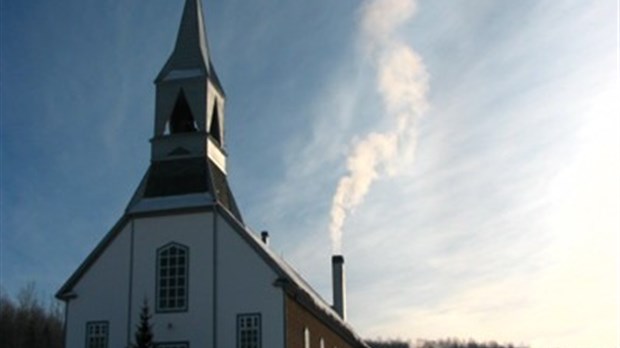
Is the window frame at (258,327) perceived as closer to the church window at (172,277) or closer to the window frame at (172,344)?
the window frame at (172,344)

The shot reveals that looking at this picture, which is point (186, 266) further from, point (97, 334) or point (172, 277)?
point (97, 334)

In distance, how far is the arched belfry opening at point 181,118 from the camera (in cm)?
3275

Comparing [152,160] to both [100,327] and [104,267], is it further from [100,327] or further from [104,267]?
[100,327]

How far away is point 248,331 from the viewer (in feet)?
92.4

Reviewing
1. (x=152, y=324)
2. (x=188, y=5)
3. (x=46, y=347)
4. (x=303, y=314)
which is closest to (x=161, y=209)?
(x=152, y=324)

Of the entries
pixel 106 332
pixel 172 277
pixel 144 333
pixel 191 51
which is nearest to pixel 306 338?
pixel 172 277

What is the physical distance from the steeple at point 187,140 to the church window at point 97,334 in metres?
4.25

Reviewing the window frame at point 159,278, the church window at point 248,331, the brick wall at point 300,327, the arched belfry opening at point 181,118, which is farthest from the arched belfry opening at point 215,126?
the church window at point 248,331

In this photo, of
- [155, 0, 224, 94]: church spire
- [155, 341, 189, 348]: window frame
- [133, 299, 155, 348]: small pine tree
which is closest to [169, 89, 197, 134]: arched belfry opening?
[155, 0, 224, 94]: church spire

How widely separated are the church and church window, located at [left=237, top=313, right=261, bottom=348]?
0.03 metres

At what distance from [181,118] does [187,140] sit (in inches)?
62.4

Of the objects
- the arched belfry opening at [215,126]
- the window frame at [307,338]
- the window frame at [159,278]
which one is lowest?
the window frame at [307,338]

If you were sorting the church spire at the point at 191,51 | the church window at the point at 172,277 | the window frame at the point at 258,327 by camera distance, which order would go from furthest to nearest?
1. the church spire at the point at 191,51
2. the church window at the point at 172,277
3. the window frame at the point at 258,327

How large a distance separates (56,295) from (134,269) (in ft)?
10.2
